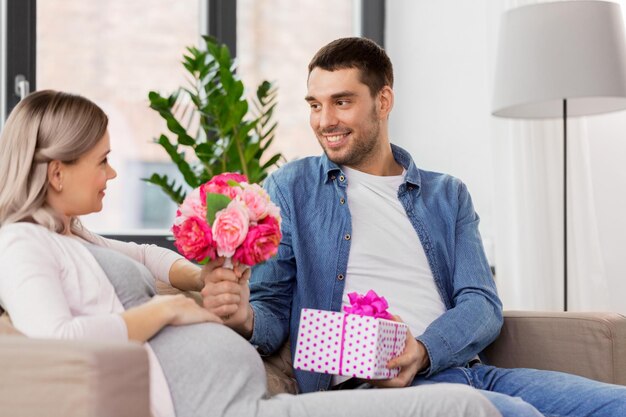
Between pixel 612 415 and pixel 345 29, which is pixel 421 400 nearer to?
pixel 612 415

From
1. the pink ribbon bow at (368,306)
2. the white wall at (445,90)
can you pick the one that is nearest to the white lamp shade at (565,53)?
the white wall at (445,90)

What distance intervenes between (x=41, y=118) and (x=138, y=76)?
239cm

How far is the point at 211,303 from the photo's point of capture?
Answer: 6.10 ft

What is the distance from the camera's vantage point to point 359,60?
2465 mm

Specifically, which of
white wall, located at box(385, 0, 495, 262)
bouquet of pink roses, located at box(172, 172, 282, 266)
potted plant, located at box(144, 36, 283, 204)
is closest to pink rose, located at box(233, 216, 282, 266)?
bouquet of pink roses, located at box(172, 172, 282, 266)

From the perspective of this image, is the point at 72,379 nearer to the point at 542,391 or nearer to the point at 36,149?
the point at 36,149

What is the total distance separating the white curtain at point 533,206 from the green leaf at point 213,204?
7.38ft

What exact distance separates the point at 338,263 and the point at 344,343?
46 cm

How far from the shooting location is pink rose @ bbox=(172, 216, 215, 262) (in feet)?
5.71

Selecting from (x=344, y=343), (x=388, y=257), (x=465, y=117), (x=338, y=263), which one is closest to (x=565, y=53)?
(x=465, y=117)

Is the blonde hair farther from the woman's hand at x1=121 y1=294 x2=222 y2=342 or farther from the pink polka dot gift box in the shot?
the pink polka dot gift box

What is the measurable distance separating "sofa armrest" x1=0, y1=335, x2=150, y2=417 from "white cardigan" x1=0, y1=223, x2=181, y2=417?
0.09 meters

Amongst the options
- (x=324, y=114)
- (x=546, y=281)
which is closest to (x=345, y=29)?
(x=546, y=281)

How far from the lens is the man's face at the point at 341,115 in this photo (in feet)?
7.90
